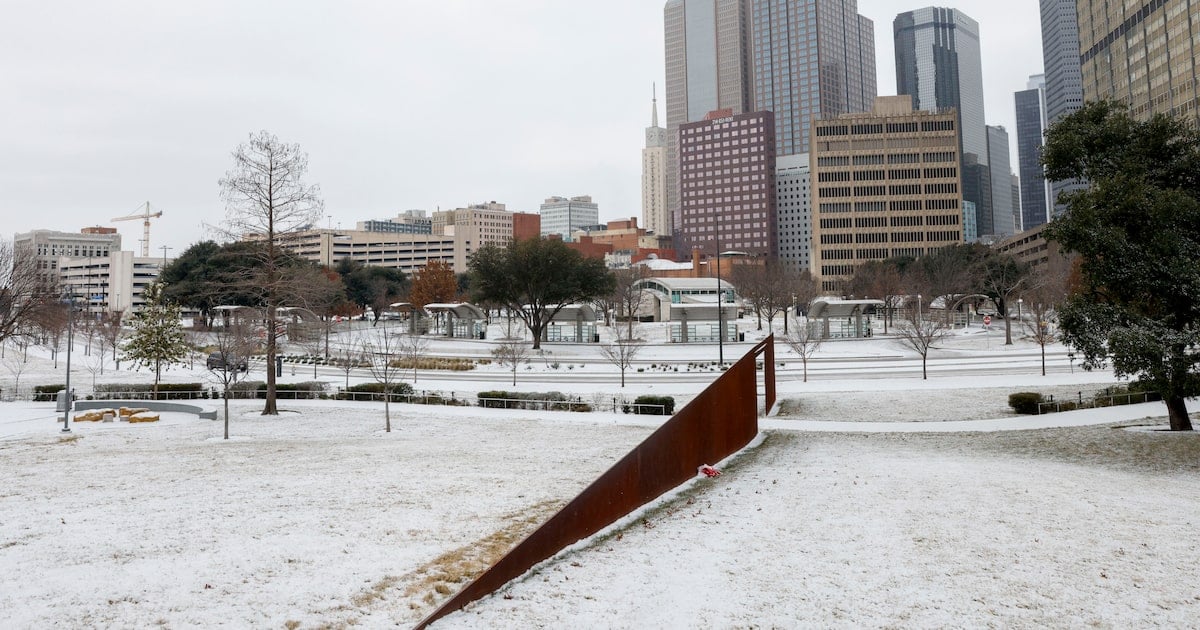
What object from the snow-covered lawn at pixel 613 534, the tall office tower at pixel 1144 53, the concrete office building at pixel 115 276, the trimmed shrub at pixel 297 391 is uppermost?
the tall office tower at pixel 1144 53

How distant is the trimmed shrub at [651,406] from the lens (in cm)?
2392

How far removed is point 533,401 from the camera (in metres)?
26.1

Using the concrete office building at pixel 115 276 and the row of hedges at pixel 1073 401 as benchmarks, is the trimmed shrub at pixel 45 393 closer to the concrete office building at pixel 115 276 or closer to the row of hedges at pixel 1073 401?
the row of hedges at pixel 1073 401

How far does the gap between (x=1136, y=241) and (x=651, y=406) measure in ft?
48.4

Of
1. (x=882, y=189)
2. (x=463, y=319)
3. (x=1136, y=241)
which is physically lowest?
(x=1136, y=241)

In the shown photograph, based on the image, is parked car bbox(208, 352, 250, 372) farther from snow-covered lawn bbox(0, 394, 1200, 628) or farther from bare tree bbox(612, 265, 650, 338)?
bare tree bbox(612, 265, 650, 338)

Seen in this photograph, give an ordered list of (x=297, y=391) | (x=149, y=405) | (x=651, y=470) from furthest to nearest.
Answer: (x=297, y=391)
(x=149, y=405)
(x=651, y=470)

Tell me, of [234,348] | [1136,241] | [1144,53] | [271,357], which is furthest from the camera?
[1144,53]

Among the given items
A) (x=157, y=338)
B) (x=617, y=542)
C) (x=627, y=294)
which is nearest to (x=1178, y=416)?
(x=617, y=542)

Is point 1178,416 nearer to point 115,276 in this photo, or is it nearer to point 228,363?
point 228,363

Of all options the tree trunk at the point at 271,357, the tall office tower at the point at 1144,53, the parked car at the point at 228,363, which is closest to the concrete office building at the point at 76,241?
the parked car at the point at 228,363

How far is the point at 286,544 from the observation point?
8.03 metres

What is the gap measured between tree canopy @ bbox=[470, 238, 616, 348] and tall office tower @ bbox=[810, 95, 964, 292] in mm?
94441

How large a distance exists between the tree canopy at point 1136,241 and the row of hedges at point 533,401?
51.9ft
